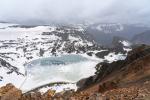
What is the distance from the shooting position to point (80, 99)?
135 feet

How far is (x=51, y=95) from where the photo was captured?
159 feet

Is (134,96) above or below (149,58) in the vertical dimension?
above

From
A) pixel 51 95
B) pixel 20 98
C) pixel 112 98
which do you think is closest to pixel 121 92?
pixel 112 98

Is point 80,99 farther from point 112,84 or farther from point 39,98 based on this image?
point 112,84

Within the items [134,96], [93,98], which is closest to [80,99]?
[93,98]

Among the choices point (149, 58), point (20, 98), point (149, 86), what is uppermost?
point (149, 86)

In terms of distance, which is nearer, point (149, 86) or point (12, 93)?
point (149, 86)

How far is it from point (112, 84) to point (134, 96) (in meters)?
32.7

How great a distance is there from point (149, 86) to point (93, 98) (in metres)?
8.53

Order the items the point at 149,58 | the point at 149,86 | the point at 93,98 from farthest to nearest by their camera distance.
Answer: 1. the point at 149,58
2. the point at 149,86
3. the point at 93,98

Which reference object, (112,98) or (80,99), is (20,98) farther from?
(112,98)

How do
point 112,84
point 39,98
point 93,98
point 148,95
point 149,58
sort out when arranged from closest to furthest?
point 148,95, point 93,98, point 39,98, point 112,84, point 149,58

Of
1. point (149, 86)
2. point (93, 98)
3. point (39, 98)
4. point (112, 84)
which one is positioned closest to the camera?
point (93, 98)

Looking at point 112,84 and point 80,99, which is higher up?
point 80,99
